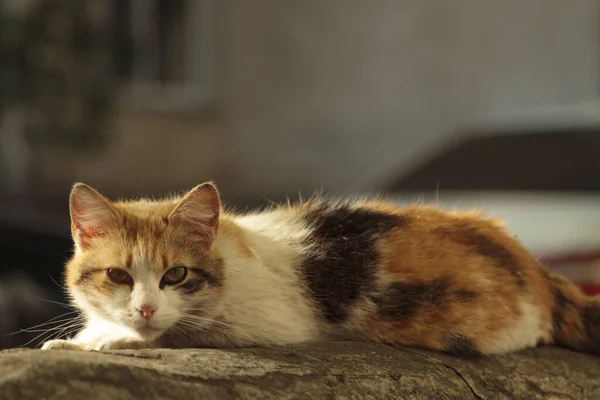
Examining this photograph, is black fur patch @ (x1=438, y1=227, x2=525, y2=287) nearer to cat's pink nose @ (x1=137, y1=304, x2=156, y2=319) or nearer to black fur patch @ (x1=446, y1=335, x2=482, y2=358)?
black fur patch @ (x1=446, y1=335, x2=482, y2=358)

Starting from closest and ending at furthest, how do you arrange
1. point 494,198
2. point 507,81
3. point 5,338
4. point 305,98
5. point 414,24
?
point 5,338 → point 494,198 → point 507,81 → point 414,24 → point 305,98

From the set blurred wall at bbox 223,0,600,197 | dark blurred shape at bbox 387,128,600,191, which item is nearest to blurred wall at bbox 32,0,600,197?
blurred wall at bbox 223,0,600,197

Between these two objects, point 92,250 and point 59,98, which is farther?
point 59,98

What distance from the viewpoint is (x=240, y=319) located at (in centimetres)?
114

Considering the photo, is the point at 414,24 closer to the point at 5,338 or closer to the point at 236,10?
the point at 236,10

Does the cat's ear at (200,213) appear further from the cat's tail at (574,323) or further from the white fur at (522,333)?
the cat's tail at (574,323)

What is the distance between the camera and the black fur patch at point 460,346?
3.89 ft

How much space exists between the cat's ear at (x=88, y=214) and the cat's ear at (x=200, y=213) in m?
0.09

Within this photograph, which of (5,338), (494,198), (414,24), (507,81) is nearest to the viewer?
(5,338)

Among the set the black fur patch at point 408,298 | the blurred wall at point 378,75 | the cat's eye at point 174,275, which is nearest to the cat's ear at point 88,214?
the cat's eye at point 174,275

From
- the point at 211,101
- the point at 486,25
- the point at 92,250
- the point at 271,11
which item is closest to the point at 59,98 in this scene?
the point at 211,101

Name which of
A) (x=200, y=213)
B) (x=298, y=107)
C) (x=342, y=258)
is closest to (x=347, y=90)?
(x=298, y=107)

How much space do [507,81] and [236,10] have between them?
7.45 feet

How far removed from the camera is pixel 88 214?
1108mm
